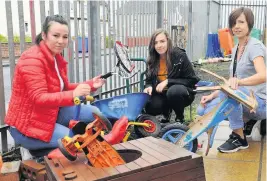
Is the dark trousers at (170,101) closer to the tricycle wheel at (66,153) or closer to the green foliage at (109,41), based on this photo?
the green foliage at (109,41)

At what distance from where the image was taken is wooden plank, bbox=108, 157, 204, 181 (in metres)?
1.70

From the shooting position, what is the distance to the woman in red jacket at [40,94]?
245cm

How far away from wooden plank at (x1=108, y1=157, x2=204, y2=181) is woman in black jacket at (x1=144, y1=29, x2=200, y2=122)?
5.47ft

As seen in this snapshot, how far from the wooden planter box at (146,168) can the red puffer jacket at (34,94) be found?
2.29ft

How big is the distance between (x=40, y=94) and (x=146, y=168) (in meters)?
1.11

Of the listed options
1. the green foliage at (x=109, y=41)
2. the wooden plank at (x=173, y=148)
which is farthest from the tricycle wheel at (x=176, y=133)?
the green foliage at (x=109, y=41)

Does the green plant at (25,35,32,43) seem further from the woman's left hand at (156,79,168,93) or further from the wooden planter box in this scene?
the wooden planter box

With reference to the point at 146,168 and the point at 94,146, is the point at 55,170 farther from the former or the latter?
the point at 146,168

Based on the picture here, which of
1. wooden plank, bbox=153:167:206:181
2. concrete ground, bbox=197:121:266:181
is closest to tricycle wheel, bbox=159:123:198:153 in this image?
concrete ground, bbox=197:121:266:181

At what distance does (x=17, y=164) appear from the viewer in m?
2.60

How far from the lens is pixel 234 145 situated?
341 cm

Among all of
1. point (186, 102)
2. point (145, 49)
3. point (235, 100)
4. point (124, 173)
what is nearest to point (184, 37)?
point (145, 49)

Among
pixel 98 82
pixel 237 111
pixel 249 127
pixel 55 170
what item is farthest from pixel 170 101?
pixel 55 170

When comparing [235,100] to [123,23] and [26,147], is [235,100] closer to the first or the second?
[26,147]
